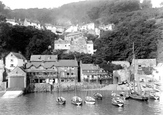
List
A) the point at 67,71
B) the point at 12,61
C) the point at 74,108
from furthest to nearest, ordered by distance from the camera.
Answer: the point at 12,61, the point at 67,71, the point at 74,108

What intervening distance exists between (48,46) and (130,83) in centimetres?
3279

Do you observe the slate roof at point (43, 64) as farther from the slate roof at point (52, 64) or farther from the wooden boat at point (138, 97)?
the wooden boat at point (138, 97)

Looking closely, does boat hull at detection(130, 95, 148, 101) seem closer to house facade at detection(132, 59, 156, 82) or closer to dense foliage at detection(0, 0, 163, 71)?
house facade at detection(132, 59, 156, 82)

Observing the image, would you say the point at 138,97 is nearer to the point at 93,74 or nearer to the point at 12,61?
the point at 93,74

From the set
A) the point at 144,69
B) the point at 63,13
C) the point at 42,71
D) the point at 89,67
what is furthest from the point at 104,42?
the point at 63,13

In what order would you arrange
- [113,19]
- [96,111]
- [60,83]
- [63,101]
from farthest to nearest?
[113,19] < [60,83] < [63,101] < [96,111]

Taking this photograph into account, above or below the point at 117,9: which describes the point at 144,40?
below

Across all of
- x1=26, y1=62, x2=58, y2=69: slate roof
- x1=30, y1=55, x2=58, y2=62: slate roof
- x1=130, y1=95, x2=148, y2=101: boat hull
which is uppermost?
x1=30, y1=55, x2=58, y2=62: slate roof

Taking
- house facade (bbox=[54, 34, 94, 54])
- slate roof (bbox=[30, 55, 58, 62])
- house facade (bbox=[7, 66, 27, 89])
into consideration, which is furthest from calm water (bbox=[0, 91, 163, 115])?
house facade (bbox=[54, 34, 94, 54])

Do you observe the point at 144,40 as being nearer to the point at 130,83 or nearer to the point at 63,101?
the point at 130,83

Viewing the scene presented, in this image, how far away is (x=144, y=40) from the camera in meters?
88.8

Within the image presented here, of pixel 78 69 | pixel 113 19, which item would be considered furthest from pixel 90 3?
pixel 78 69

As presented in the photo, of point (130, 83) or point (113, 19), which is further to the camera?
point (113, 19)

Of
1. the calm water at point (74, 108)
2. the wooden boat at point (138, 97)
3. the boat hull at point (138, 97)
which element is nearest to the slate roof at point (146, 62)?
the wooden boat at point (138, 97)
